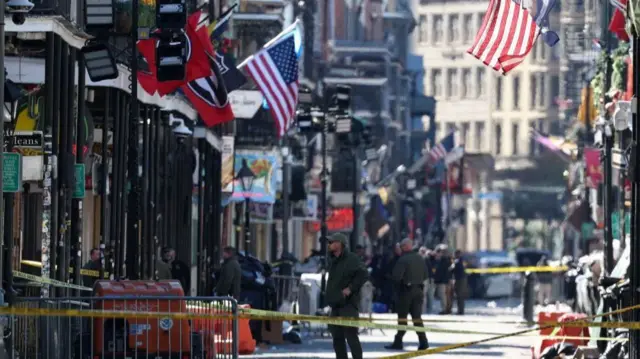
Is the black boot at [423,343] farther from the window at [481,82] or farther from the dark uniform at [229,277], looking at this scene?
the window at [481,82]

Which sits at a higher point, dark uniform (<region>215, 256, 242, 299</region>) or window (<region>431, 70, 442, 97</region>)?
window (<region>431, 70, 442, 97</region>)

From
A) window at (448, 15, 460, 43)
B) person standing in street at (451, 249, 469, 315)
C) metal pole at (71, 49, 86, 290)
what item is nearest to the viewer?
metal pole at (71, 49, 86, 290)

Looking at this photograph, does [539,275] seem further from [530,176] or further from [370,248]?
[530,176]

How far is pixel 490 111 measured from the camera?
190875 mm

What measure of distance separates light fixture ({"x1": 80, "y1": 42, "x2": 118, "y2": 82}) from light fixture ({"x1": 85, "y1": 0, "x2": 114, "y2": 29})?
1372 mm

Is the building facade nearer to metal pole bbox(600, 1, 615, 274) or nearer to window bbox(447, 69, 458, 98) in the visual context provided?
window bbox(447, 69, 458, 98)

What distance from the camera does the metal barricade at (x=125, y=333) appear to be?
2139 cm

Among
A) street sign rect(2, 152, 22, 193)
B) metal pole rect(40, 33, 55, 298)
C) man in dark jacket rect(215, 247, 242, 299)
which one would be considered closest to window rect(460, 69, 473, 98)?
man in dark jacket rect(215, 247, 242, 299)

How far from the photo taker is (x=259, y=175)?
57.1 m

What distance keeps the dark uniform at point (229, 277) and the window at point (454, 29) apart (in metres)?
155

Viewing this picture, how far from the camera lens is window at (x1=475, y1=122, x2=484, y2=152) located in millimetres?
191500

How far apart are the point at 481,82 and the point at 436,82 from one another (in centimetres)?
356

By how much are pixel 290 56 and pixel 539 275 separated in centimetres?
2642

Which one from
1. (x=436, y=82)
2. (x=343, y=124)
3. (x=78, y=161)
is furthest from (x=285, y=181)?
(x=436, y=82)
